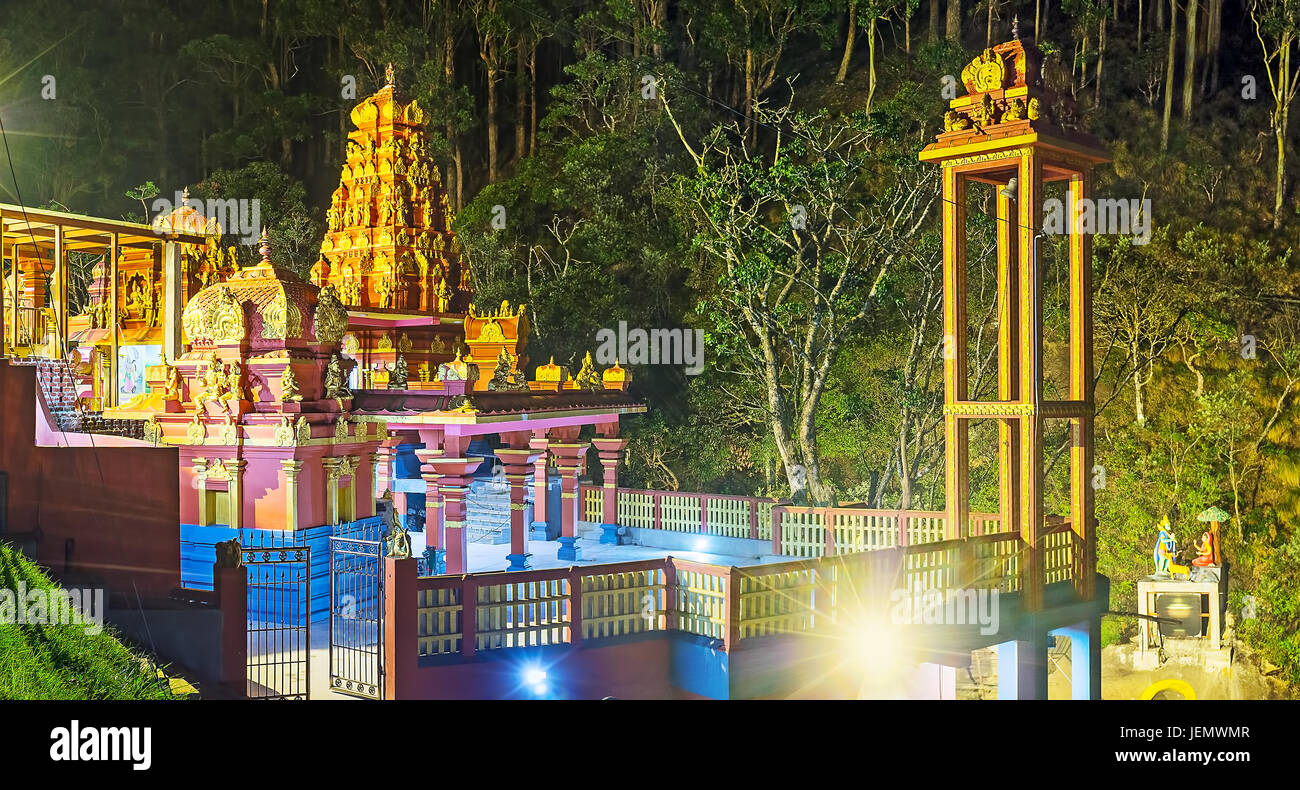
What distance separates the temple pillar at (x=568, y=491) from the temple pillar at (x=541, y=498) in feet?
0.70

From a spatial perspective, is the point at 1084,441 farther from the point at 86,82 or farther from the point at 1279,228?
the point at 86,82

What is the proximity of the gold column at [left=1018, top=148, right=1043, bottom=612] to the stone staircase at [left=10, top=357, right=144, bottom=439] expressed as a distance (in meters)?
9.56

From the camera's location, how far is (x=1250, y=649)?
62.8ft

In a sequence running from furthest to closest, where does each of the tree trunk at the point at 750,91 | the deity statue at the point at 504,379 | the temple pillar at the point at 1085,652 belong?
the tree trunk at the point at 750,91
the deity statue at the point at 504,379
the temple pillar at the point at 1085,652

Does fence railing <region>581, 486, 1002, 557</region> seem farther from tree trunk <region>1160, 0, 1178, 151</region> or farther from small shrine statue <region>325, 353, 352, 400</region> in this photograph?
tree trunk <region>1160, 0, 1178, 151</region>

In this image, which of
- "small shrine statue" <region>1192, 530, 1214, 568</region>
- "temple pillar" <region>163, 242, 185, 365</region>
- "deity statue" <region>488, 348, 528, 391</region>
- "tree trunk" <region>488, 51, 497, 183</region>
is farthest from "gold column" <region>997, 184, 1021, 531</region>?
"tree trunk" <region>488, 51, 497, 183</region>

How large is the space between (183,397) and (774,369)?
946cm

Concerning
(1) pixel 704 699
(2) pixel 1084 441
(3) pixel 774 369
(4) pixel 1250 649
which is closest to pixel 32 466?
→ (1) pixel 704 699

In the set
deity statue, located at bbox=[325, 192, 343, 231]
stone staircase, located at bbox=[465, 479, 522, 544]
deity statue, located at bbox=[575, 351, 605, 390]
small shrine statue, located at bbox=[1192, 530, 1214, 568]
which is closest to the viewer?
deity statue, located at bbox=[575, 351, 605, 390]

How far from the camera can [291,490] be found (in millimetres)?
12586

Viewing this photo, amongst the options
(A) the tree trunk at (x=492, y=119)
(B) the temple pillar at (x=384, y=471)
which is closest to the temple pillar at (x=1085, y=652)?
(B) the temple pillar at (x=384, y=471)

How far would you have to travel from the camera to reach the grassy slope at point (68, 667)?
7.52 metres

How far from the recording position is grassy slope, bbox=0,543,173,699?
296 inches

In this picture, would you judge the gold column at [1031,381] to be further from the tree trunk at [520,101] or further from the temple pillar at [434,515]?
the tree trunk at [520,101]
